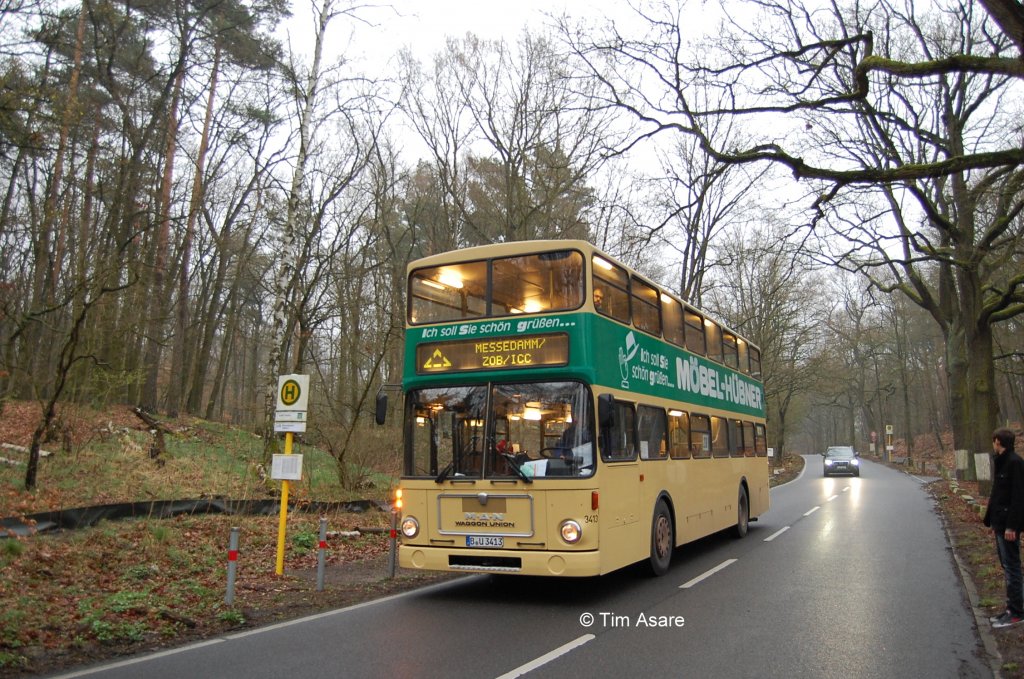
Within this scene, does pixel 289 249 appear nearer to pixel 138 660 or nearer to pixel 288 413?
pixel 288 413

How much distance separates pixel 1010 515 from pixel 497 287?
239 inches

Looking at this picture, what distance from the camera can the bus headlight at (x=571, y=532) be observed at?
322 inches

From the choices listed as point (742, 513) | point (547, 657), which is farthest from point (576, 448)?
point (742, 513)

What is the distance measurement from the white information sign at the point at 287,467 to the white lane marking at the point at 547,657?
4.92 m

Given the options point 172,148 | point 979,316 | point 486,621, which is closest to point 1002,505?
point 486,621

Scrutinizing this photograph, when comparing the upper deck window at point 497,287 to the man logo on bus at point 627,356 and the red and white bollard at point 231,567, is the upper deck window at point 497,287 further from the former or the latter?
the red and white bollard at point 231,567

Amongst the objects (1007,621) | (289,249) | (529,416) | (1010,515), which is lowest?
(1007,621)

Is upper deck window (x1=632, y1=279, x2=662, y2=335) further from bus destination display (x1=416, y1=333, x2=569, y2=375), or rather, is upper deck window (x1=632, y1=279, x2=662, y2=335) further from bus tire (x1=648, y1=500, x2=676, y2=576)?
bus tire (x1=648, y1=500, x2=676, y2=576)

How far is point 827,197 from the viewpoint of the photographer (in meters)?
9.41

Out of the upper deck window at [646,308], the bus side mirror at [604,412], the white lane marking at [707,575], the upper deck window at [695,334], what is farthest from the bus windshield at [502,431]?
the upper deck window at [695,334]

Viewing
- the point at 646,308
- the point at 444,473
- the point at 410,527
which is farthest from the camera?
the point at 646,308

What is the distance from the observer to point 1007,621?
→ 730 centimetres

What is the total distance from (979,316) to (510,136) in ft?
47.9

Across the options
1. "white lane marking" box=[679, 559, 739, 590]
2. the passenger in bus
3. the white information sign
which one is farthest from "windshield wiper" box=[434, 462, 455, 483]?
"white lane marking" box=[679, 559, 739, 590]
